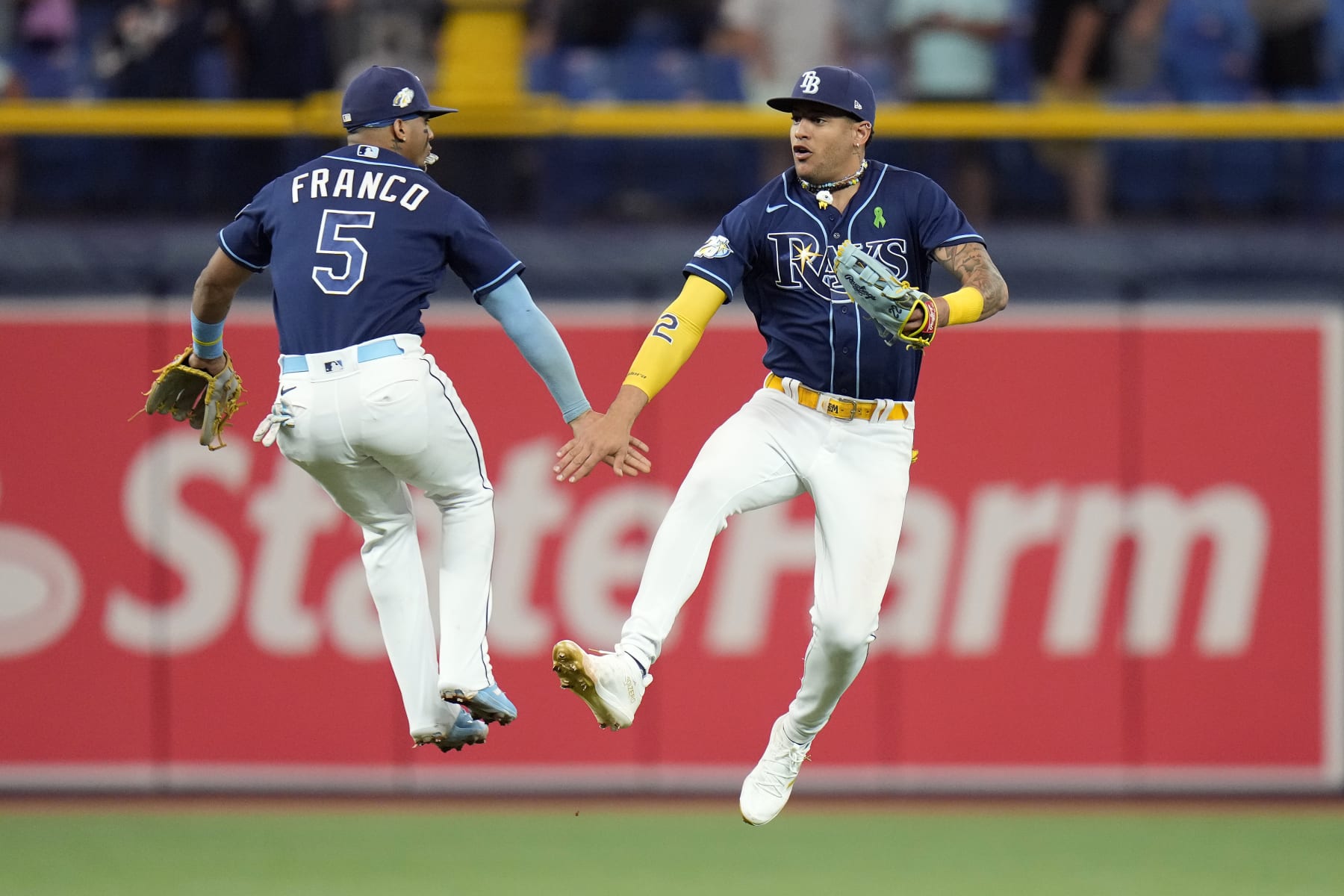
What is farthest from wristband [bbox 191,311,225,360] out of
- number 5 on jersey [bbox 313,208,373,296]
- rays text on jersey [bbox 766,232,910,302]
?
rays text on jersey [bbox 766,232,910,302]

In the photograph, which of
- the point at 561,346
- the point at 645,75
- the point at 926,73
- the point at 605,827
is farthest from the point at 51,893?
the point at 926,73

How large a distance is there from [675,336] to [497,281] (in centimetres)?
62

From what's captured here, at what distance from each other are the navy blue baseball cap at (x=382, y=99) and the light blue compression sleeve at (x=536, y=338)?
25.0 inches

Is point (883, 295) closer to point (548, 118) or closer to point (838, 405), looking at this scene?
point (838, 405)

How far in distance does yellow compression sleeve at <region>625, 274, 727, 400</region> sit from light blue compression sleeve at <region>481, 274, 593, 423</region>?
8.4 inches

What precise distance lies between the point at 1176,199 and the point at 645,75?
3.20 meters

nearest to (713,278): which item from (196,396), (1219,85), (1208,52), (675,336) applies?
(675,336)

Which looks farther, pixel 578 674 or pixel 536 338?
pixel 536 338

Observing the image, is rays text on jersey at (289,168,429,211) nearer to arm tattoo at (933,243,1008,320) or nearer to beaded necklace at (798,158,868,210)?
beaded necklace at (798,158,868,210)

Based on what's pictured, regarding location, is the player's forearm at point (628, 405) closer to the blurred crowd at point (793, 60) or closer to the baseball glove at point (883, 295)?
the baseball glove at point (883, 295)

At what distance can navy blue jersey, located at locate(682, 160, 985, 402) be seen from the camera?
21.5 feet

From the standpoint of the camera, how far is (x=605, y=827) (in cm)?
1091

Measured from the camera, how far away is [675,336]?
6.43 metres

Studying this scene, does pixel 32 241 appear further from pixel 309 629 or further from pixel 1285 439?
pixel 1285 439
